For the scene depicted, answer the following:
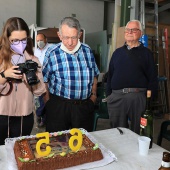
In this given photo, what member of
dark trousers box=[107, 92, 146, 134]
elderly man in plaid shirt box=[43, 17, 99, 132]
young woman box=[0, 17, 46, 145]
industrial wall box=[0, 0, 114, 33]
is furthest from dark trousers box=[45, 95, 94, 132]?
industrial wall box=[0, 0, 114, 33]

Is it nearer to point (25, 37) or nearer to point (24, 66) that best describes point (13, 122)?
point (24, 66)

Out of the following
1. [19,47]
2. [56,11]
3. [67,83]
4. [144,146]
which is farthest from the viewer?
[56,11]

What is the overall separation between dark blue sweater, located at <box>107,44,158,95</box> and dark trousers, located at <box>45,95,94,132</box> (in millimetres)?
499

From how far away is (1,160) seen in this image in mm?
1104

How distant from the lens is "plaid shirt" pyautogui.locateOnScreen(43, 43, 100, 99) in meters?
1.80

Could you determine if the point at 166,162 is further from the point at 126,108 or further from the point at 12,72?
the point at 126,108

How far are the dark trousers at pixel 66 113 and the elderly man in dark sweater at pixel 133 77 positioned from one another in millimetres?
484

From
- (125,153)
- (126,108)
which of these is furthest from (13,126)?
(126,108)

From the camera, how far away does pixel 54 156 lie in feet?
3.43

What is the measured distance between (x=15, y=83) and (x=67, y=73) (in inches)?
17.8

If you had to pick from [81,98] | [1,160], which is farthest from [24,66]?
[81,98]

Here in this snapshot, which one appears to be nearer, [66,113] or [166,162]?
[166,162]

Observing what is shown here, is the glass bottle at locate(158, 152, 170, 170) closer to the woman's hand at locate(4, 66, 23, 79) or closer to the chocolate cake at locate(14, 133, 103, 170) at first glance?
the chocolate cake at locate(14, 133, 103, 170)

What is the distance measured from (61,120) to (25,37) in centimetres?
72
